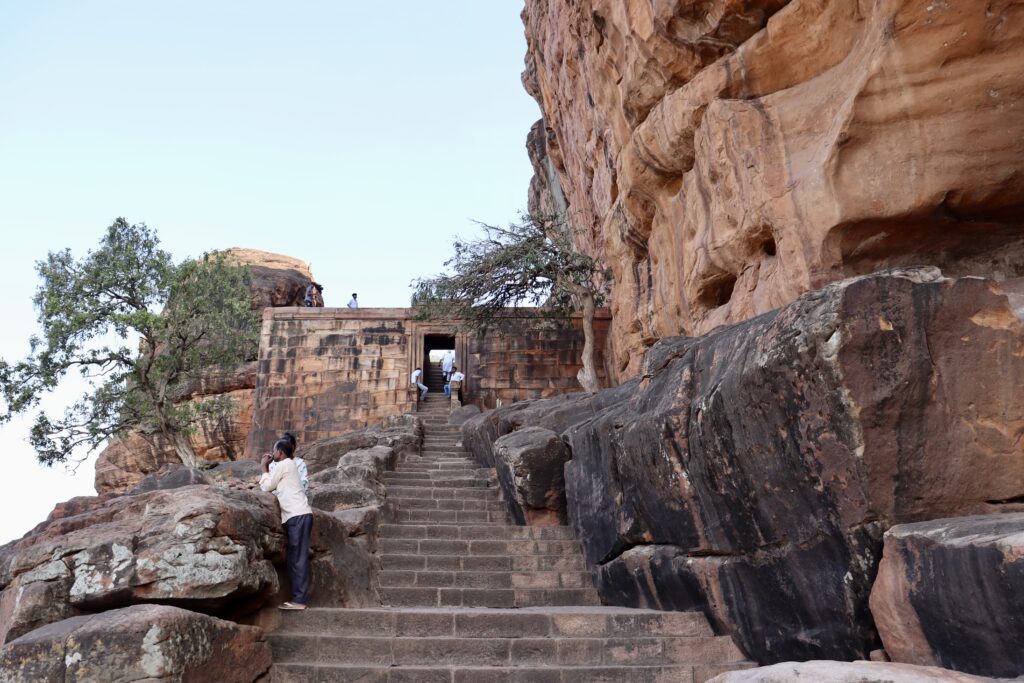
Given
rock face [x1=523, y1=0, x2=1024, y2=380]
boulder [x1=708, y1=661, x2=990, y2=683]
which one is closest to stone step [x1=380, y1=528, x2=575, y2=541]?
rock face [x1=523, y1=0, x2=1024, y2=380]

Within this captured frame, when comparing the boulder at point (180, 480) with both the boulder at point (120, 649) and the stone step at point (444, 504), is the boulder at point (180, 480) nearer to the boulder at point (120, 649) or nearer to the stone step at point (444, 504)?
the stone step at point (444, 504)

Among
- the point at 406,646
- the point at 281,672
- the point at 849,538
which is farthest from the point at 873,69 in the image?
the point at 281,672

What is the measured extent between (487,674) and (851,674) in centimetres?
305

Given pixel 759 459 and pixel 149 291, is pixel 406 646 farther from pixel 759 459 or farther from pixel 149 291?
pixel 149 291

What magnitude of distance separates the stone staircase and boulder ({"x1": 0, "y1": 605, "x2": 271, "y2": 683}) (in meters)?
0.81

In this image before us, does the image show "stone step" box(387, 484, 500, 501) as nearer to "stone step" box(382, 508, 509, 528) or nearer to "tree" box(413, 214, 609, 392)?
"stone step" box(382, 508, 509, 528)

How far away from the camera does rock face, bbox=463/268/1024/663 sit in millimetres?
4172

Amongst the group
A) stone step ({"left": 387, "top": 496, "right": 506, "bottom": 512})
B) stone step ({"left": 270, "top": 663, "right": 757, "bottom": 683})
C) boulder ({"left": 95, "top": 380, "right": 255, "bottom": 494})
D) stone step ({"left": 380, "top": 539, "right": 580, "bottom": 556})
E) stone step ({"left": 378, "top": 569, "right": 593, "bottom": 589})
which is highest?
boulder ({"left": 95, "top": 380, "right": 255, "bottom": 494})

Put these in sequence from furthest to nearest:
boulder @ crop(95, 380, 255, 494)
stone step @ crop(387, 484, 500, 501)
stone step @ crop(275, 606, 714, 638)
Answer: boulder @ crop(95, 380, 255, 494) < stone step @ crop(387, 484, 500, 501) < stone step @ crop(275, 606, 714, 638)

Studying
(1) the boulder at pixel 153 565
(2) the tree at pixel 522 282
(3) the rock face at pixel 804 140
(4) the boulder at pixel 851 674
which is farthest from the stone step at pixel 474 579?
(2) the tree at pixel 522 282

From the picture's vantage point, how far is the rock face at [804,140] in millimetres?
7625

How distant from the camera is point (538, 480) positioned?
29.8 ft

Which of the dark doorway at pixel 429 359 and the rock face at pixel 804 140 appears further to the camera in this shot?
Result: the dark doorway at pixel 429 359

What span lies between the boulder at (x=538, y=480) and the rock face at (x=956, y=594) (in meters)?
5.13
